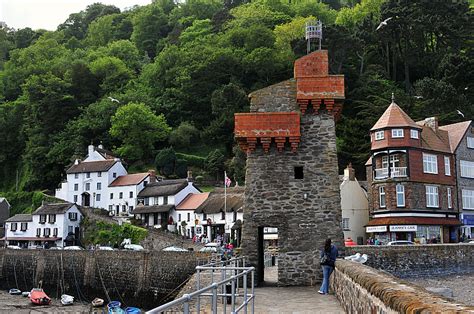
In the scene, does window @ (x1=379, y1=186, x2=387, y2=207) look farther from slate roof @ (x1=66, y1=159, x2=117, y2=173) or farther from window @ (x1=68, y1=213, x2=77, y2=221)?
slate roof @ (x1=66, y1=159, x2=117, y2=173)

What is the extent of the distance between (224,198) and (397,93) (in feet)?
73.1

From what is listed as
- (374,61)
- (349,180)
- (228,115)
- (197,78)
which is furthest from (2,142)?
(349,180)

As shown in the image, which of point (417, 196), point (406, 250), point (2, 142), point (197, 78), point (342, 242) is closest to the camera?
point (342, 242)

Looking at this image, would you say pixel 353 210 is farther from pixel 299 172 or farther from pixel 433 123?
pixel 299 172

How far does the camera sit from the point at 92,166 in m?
66.8

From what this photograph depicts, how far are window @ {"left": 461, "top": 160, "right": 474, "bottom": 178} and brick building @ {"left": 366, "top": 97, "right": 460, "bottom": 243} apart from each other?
1870 millimetres

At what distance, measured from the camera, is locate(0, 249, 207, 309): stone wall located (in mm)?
30891

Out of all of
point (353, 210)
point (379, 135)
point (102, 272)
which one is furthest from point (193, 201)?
point (379, 135)

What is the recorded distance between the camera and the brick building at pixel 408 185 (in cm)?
3688

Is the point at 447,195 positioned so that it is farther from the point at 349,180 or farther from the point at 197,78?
the point at 197,78

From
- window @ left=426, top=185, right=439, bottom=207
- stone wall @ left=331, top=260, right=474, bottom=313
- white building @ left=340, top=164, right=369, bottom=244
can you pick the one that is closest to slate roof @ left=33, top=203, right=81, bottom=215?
white building @ left=340, top=164, right=369, bottom=244

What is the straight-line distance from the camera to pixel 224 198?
172 feet

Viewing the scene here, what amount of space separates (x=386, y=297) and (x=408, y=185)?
107 ft

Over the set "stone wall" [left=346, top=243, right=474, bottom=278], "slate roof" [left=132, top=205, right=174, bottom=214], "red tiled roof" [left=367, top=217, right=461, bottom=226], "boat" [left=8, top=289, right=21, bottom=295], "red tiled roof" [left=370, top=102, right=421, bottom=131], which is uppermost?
"red tiled roof" [left=370, top=102, right=421, bottom=131]
